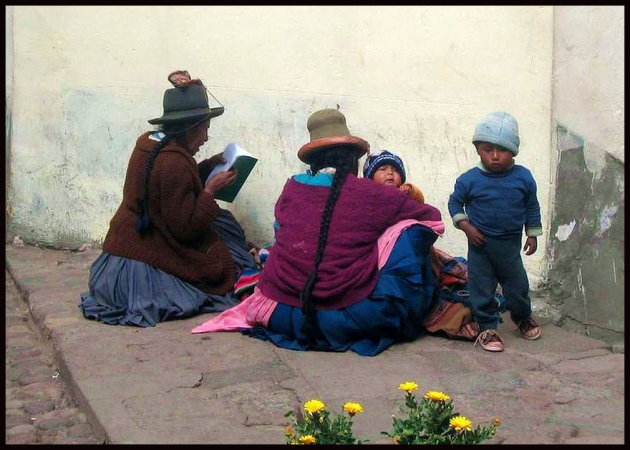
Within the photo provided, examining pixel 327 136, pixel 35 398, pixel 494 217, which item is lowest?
pixel 35 398

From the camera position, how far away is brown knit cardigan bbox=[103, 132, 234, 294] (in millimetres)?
4879

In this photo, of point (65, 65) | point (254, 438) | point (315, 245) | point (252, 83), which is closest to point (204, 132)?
point (252, 83)

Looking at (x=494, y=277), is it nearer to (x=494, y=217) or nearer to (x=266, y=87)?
(x=494, y=217)

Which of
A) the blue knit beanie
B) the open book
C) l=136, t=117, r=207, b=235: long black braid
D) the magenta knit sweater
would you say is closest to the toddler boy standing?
the magenta knit sweater

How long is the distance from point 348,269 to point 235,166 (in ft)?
4.07

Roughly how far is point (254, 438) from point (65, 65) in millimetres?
3711

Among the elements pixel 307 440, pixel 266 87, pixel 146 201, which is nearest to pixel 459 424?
pixel 307 440

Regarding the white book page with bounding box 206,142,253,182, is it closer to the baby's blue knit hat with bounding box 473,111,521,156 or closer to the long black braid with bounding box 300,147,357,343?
the long black braid with bounding box 300,147,357,343

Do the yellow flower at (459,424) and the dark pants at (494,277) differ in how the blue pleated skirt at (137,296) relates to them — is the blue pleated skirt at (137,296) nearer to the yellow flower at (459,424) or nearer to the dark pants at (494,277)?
the dark pants at (494,277)

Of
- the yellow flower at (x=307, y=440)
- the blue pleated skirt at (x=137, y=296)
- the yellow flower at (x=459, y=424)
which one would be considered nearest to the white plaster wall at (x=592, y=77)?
the blue pleated skirt at (x=137, y=296)

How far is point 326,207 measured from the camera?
4.42 metres

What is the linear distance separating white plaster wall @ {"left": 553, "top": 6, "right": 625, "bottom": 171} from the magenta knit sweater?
3.54ft

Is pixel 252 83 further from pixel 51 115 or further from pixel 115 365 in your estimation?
pixel 115 365

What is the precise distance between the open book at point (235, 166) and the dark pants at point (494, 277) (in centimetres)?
157
